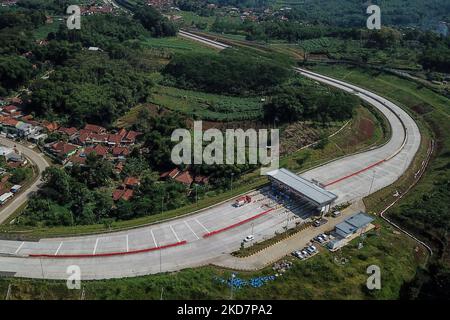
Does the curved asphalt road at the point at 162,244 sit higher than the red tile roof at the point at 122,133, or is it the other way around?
the red tile roof at the point at 122,133

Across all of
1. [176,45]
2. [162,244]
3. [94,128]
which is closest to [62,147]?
[94,128]

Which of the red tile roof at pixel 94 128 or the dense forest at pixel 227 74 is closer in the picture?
the red tile roof at pixel 94 128

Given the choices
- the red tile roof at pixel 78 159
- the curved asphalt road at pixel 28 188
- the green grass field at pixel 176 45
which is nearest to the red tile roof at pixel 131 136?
the red tile roof at pixel 78 159

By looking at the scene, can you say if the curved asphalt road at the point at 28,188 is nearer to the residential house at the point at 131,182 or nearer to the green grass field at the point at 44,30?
the residential house at the point at 131,182

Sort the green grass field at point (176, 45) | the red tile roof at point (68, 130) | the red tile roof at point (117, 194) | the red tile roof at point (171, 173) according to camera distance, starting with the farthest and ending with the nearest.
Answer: the green grass field at point (176, 45), the red tile roof at point (68, 130), the red tile roof at point (171, 173), the red tile roof at point (117, 194)

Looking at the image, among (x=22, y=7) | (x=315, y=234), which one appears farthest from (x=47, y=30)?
(x=315, y=234)

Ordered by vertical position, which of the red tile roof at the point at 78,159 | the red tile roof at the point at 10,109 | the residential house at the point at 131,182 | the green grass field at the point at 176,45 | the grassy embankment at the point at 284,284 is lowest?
the grassy embankment at the point at 284,284

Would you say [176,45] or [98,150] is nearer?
[98,150]

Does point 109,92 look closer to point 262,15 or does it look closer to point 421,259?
point 421,259

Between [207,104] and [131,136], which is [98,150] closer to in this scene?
[131,136]

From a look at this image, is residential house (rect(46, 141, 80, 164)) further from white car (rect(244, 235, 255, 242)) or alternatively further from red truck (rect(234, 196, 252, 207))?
white car (rect(244, 235, 255, 242))
